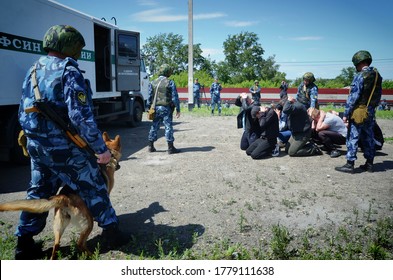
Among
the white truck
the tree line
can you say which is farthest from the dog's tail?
the tree line

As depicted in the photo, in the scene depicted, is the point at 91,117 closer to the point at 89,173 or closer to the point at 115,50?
the point at 89,173

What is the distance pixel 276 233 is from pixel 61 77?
2.38 metres

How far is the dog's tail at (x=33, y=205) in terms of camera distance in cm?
202

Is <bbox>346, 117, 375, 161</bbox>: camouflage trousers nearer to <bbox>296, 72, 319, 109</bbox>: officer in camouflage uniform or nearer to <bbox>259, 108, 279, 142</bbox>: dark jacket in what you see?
<bbox>259, 108, 279, 142</bbox>: dark jacket

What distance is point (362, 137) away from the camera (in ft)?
15.5

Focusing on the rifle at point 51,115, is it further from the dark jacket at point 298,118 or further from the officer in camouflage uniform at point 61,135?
the dark jacket at point 298,118

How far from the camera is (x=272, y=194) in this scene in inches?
158

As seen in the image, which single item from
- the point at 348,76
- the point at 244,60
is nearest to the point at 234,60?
the point at 244,60

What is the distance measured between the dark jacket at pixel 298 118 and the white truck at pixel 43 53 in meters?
4.33

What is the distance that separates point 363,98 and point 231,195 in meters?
2.64

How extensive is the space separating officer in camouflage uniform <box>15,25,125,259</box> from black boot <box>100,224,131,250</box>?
110mm

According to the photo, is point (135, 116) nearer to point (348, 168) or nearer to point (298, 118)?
point (298, 118)

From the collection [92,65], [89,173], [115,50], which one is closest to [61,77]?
[89,173]

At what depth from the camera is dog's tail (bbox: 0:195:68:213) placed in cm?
202
